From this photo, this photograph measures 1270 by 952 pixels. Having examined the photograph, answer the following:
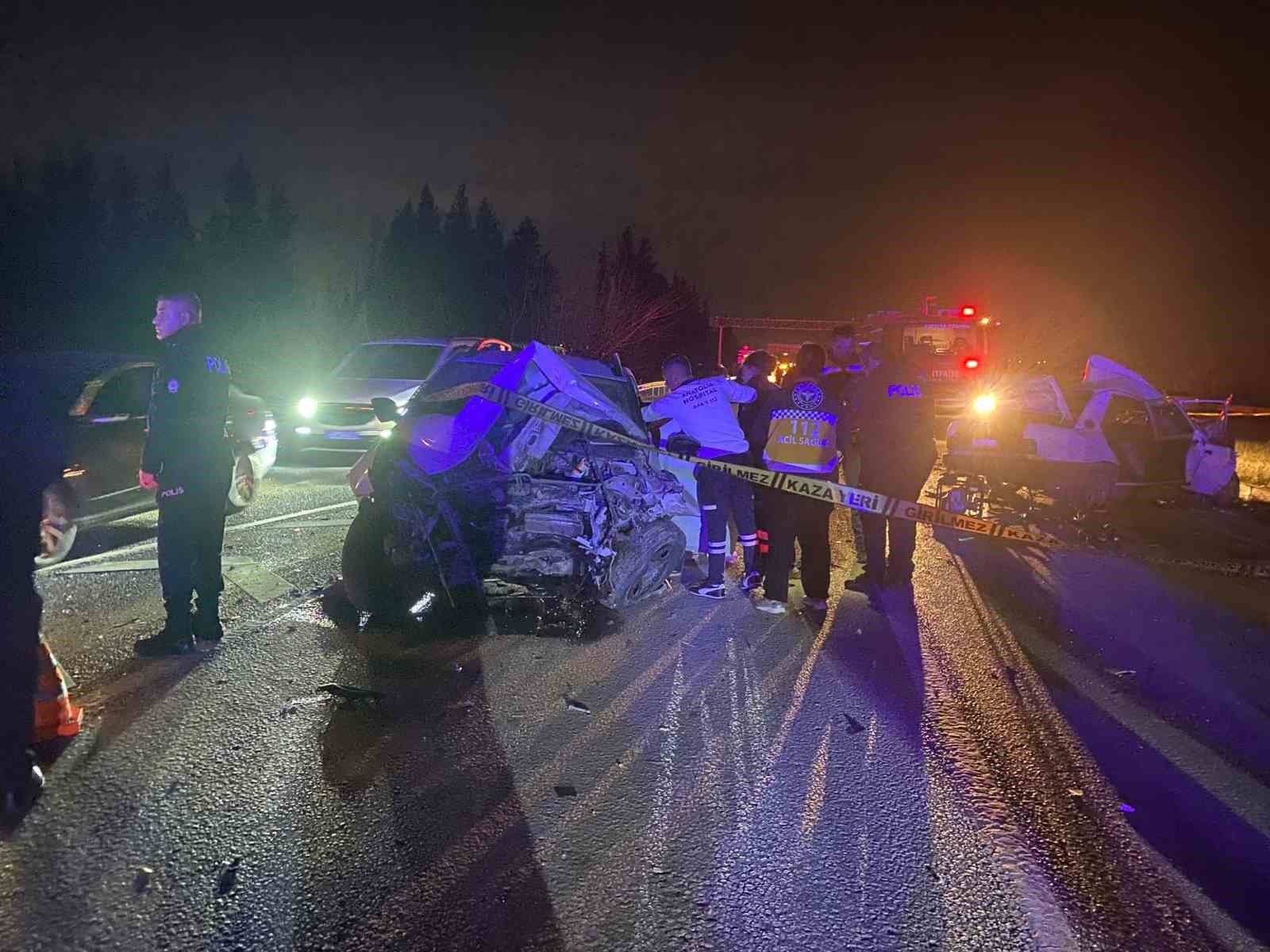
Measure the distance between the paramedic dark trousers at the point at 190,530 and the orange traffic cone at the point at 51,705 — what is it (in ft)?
2.90

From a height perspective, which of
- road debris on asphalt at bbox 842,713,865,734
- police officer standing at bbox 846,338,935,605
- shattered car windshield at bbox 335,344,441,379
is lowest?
road debris on asphalt at bbox 842,713,865,734

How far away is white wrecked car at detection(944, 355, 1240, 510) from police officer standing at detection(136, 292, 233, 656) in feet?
26.4

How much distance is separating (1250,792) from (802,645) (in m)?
Result: 2.26

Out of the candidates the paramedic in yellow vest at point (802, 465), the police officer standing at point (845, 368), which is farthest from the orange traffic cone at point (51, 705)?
the police officer standing at point (845, 368)

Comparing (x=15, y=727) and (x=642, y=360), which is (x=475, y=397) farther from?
(x=642, y=360)

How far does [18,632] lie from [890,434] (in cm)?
531

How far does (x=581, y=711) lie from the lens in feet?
12.3

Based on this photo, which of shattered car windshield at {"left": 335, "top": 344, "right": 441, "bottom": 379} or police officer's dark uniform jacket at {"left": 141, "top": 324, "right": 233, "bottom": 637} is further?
shattered car windshield at {"left": 335, "top": 344, "right": 441, "bottom": 379}

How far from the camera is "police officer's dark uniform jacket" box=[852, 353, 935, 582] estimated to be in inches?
225

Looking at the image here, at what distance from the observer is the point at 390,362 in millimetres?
11414

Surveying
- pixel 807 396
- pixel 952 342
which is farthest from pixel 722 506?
pixel 952 342

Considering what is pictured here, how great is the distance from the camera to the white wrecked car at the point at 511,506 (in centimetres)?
465

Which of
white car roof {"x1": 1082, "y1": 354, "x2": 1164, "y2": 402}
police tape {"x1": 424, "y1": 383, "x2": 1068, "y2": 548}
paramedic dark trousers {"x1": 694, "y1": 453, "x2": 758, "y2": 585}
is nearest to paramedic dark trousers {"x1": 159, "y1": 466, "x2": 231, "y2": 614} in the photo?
police tape {"x1": 424, "y1": 383, "x2": 1068, "y2": 548}

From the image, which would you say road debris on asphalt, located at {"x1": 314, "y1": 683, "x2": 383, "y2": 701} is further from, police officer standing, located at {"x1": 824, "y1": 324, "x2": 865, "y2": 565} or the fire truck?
the fire truck
